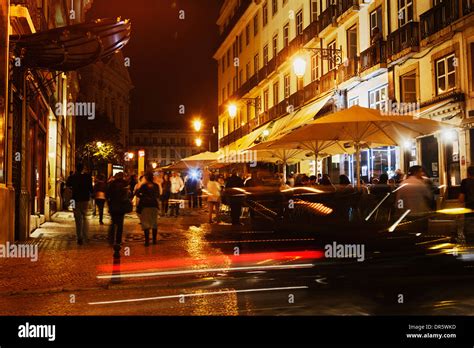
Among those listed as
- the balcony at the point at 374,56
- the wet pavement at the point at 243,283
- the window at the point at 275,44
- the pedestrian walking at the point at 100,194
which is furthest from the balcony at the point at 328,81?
the wet pavement at the point at 243,283

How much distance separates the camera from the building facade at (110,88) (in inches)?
2795

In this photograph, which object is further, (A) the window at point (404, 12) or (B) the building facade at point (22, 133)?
(A) the window at point (404, 12)

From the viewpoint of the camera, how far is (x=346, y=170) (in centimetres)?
2733

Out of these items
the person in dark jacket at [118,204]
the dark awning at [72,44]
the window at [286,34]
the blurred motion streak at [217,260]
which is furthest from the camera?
the window at [286,34]

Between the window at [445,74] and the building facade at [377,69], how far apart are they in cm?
4

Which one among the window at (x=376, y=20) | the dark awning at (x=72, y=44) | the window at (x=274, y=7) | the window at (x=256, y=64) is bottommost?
the dark awning at (x=72, y=44)

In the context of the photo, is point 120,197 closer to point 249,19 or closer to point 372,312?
point 372,312

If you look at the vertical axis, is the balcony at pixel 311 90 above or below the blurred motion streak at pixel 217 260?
above

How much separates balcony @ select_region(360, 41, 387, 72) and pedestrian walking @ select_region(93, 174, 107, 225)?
12.7 metres

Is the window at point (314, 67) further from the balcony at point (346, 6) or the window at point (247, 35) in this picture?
the window at point (247, 35)

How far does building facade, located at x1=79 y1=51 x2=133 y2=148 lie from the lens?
71000 millimetres

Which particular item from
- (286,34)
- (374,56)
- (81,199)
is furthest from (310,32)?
(81,199)

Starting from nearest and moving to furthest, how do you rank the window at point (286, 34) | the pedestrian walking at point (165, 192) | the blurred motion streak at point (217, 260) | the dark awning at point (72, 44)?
the blurred motion streak at point (217, 260) → the dark awning at point (72, 44) → the pedestrian walking at point (165, 192) → the window at point (286, 34)

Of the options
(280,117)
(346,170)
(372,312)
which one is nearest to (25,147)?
(372,312)
